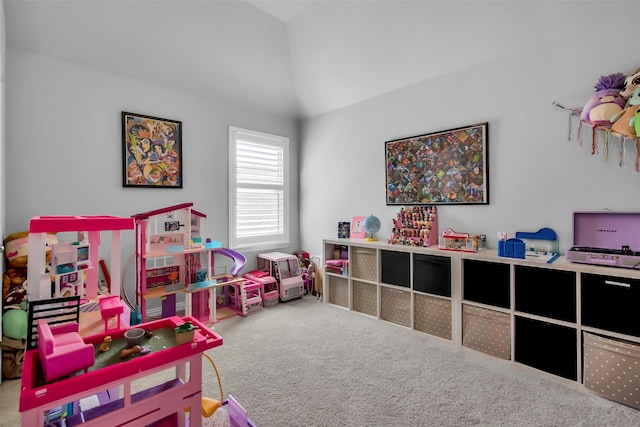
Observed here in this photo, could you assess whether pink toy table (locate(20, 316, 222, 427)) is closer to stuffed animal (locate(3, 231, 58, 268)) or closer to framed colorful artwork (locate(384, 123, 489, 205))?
stuffed animal (locate(3, 231, 58, 268))

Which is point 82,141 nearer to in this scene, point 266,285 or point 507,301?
point 266,285

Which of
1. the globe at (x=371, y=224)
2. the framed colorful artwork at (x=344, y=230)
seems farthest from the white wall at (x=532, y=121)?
the framed colorful artwork at (x=344, y=230)

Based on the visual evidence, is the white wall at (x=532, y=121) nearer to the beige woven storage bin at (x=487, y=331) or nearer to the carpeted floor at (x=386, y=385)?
the beige woven storage bin at (x=487, y=331)

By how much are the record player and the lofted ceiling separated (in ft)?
4.49

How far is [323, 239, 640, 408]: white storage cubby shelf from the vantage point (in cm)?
185

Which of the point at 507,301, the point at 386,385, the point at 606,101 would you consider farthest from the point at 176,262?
the point at 606,101

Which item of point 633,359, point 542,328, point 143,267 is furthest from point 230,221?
point 633,359

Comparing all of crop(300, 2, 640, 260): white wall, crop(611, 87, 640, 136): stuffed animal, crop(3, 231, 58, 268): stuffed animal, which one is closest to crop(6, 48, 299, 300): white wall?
crop(3, 231, 58, 268): stuffed animal

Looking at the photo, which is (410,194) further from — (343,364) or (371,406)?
(371,406)

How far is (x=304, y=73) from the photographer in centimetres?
367

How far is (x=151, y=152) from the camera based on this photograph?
122 inches

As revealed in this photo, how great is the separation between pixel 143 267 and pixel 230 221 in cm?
119

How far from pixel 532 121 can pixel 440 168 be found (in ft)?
2.58

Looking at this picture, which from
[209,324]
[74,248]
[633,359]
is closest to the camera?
[74,248]
